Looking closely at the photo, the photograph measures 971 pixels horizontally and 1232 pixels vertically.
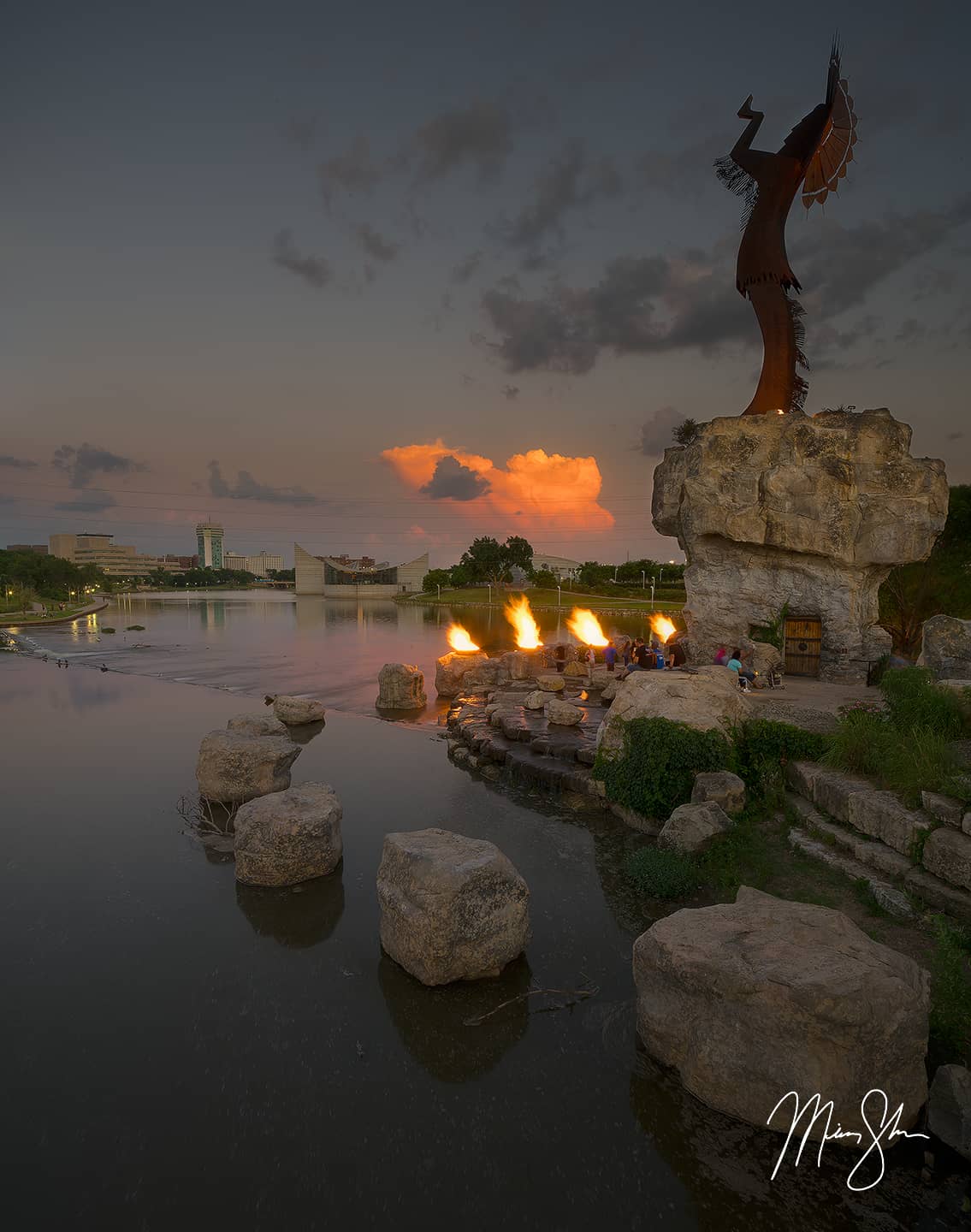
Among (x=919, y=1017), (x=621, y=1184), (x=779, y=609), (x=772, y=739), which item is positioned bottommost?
(x=621, y=1184)

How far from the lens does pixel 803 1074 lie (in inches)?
235

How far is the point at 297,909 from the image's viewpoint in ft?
34.8

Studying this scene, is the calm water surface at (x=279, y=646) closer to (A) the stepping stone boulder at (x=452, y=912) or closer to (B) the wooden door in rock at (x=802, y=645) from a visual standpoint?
(B) the wooden door in rock at (x=802, y=645)

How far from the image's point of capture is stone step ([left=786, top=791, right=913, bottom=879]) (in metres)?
9.27

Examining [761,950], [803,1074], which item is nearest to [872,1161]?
[803,1074]

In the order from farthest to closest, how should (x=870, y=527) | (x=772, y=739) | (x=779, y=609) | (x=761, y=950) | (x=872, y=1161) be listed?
(x=779, y=609) < (x=870, y=527) < (x=772, y=739) < (x=761, y=950) < (x=872, y=1161)

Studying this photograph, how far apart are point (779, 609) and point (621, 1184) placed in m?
20.6

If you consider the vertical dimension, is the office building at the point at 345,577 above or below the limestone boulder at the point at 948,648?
above

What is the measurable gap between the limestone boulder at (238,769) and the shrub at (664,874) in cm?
871

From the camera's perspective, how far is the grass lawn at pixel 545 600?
79331 millimetres

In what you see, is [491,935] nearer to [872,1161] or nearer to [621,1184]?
[621,1184]

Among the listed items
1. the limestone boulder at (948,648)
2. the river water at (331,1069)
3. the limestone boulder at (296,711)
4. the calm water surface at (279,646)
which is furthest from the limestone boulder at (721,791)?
the limestone boulder at (296,711)

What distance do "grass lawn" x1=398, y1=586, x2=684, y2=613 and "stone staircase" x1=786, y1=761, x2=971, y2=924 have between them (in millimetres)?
60141

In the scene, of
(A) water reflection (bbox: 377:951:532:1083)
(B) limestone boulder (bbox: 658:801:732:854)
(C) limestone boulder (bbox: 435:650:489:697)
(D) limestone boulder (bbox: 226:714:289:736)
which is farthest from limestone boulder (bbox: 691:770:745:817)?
(C) limestone boulder (bbox: 435:650:489:697)
